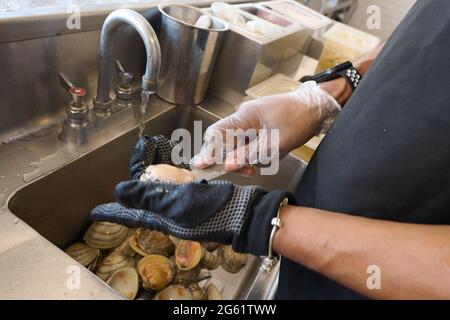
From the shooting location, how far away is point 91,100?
78 cm

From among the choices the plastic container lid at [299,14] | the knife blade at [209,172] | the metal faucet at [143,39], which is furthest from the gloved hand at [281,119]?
the plastic container lid at [299,14]

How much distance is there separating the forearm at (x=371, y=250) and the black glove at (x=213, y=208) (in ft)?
0.08

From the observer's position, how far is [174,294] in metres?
0.69

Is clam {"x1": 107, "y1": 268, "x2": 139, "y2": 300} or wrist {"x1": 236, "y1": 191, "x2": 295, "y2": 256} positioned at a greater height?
wrist {"x1": 236, "y1": 191, "x2": 295, "y2": 256}

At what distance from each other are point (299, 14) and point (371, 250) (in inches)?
41.7

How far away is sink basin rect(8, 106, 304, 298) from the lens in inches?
23.8

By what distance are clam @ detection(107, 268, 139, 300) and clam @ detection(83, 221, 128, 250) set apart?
0.23 ft

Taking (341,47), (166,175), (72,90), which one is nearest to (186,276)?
(166,175)

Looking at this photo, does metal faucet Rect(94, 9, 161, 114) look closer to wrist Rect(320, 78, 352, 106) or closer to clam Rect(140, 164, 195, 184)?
clam Rect(140, 164, 195, 184)

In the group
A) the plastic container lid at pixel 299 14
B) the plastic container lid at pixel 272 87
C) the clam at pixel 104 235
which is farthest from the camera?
the plastic container lid at pixel 299 14

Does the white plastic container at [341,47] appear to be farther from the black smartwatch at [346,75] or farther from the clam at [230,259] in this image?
the clam at [230,259]

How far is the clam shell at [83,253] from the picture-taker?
0.67 m

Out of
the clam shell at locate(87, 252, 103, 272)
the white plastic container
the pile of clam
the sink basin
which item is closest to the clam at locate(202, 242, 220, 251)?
the pile of clam
